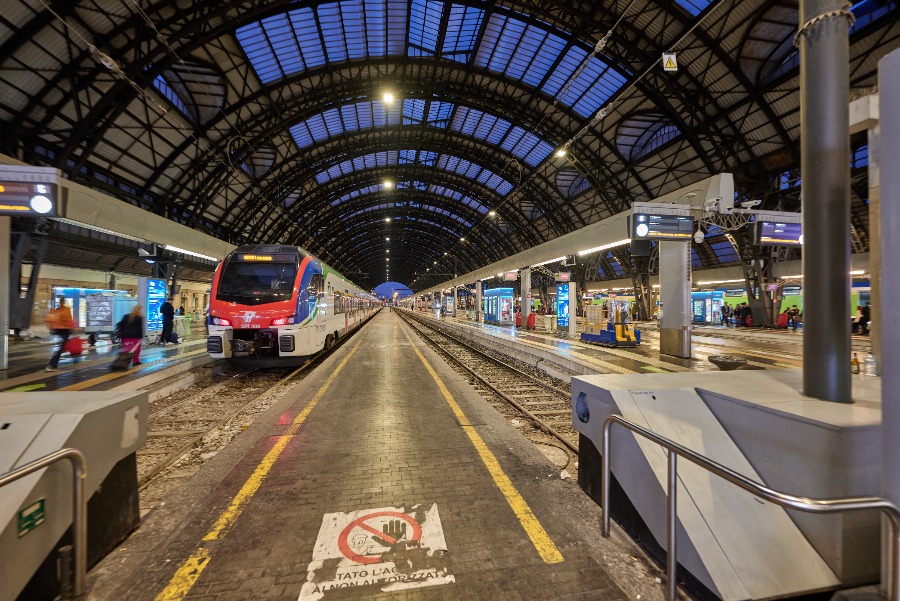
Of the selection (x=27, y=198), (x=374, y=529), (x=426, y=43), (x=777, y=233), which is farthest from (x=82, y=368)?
(x=426, y=43)

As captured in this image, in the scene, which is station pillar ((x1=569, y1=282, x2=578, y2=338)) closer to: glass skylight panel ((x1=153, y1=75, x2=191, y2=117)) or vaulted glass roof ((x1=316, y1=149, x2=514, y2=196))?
vaulted glass roof ((x1=316, y1=149, x2=514, y2=196))

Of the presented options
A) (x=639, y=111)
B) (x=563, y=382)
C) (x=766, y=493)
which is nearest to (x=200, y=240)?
(x=563, y=382)

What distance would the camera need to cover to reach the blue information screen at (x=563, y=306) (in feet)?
70.4

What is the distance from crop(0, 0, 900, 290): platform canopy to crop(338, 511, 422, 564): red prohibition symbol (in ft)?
43.9

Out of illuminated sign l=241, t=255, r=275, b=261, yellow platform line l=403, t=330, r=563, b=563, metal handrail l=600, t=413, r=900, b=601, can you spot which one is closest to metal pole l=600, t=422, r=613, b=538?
metal handrail l=600, t=413, r=900, b=601

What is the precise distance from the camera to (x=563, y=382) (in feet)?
34.6

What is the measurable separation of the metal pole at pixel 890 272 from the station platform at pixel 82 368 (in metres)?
10.2

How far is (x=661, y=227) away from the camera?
10.6 m

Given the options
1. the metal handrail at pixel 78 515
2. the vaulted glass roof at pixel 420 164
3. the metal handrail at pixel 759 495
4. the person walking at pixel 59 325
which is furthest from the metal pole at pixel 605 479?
the vaulted glass roof at pixel 420 164

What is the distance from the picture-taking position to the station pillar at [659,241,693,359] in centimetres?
1196

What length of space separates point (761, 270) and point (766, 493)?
26269mm

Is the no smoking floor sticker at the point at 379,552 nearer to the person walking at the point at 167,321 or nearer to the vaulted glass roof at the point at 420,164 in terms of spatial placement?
the person walking at the point at 167,321

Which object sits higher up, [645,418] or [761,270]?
[761,270]

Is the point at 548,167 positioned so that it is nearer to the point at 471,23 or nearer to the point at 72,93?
the point at 471,23
